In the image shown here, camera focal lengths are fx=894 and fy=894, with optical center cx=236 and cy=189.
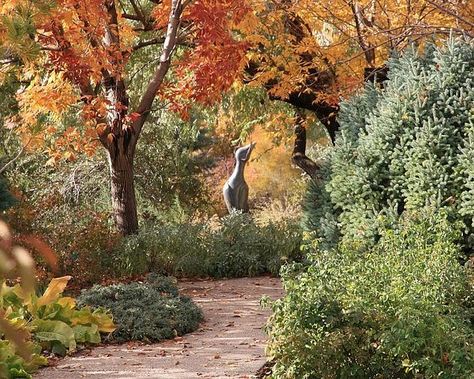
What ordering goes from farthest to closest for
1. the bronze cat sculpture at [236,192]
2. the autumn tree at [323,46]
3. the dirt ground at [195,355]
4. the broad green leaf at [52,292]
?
the bronze cat sculpture at [236,192]
the autumn tree at [323,46]
the broad green leaf at [52,292]
the dirt ground at [195,355]

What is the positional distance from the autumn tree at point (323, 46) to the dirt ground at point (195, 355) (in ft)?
13.0

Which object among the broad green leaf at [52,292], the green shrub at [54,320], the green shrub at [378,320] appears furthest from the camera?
the broad green leaf at [52,292]

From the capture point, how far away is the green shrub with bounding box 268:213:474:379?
5523 millimetres

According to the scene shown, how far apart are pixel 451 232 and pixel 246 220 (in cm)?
678

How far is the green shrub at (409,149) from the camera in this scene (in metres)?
7.81

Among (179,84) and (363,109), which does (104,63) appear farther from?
(363,109)

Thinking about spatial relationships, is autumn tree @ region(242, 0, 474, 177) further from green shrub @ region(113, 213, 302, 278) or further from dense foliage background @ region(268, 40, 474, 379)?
dense foliage background @ region(268, 40, 474, 379)

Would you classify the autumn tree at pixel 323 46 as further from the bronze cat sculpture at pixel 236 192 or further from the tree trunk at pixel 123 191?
the bronze cat sculpture at pixel 236 192

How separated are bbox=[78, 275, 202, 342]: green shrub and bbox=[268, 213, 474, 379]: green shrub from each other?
169 cm

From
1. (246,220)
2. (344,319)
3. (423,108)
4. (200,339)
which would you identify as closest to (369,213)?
(423,108)

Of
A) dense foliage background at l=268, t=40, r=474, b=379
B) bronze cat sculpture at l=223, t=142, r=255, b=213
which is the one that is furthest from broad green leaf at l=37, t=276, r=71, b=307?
bronze cat sculpture at l=223, t=142, r=255, b=213

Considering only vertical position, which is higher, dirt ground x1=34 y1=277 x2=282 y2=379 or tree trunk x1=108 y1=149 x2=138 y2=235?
tree trunk x1=108 y1=149 x2=138 y2=235

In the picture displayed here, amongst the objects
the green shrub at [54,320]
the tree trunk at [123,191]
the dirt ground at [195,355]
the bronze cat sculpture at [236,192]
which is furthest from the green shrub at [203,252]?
the green shrub at [54,320]

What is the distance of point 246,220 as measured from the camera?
1342 centimetres
